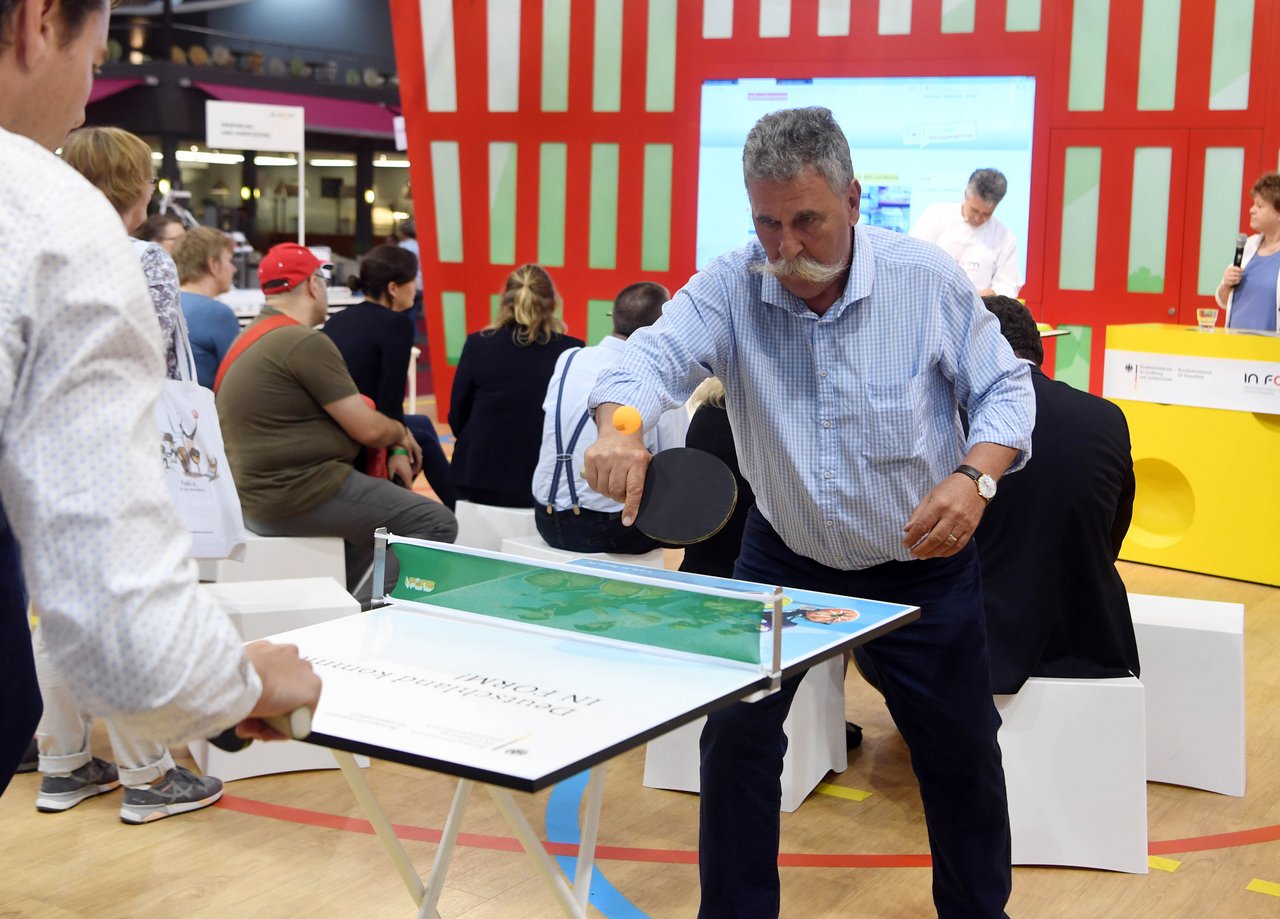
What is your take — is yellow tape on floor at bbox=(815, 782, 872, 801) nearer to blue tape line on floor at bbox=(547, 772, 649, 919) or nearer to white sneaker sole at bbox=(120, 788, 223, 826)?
blue tape line on floor at bbox=(547, 772, 649, 919)

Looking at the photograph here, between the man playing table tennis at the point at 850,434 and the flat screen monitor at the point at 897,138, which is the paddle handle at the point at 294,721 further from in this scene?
the flat screen monitor at the point at 897,138

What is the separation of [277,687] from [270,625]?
96.5 inches

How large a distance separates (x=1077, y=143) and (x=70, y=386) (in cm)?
795

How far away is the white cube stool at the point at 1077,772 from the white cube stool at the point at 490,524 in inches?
83.3

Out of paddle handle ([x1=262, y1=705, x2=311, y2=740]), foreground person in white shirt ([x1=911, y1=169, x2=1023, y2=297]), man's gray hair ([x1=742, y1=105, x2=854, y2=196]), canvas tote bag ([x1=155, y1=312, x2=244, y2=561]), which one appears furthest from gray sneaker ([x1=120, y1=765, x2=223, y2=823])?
foreground person in white shirt ([x1=911, y1=169, x2=1023, y2=297])

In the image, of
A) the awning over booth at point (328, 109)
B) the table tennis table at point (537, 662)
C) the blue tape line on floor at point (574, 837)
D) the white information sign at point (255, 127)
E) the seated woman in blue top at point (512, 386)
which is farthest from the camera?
the awning over booth at point (328, 109)

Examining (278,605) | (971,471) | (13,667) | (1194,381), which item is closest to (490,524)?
(278,605)

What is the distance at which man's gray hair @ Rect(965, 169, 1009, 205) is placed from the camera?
25.0ft

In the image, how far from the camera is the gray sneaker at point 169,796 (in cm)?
334

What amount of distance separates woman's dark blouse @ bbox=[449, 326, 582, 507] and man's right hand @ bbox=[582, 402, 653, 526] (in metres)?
2.81

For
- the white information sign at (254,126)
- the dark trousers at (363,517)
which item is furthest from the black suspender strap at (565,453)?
the white information sign at (254,126)

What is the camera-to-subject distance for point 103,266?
105 centimetres

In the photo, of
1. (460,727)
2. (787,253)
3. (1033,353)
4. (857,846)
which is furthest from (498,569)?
(1033,353)

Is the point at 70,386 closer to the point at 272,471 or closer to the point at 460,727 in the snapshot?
the point at 460,727
